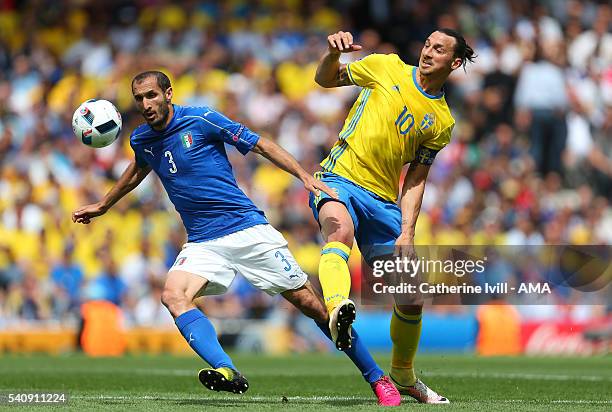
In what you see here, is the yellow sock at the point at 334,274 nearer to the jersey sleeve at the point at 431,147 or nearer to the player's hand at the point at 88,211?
the jersey sleeve at the point at 431,147

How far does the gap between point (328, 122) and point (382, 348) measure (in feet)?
15.0

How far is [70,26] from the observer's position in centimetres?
2289

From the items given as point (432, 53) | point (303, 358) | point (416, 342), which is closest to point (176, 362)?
point (303, 358)

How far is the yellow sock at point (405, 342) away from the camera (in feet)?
31.6

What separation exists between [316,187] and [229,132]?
0.82 metres

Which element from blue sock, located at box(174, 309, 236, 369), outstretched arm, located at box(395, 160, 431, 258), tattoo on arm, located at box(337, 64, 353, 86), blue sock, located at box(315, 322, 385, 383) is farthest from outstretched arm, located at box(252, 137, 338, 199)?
blue sock, located at box(174, 309, 236, 369)

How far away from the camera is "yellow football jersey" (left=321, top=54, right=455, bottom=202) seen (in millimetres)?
9344

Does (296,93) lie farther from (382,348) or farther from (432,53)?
(432,53)

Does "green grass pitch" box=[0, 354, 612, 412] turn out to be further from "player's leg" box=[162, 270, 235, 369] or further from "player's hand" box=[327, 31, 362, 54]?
"player's hand" box=[327, 31, 362, 54]

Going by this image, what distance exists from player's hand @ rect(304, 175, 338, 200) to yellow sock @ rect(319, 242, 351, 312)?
1.24 ft

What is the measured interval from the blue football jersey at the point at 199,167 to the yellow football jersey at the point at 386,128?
0.81 meters

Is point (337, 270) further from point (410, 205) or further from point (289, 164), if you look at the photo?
point (410, 205)

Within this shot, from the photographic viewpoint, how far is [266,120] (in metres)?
20.8

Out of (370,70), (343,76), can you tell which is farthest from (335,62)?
(370,70)
